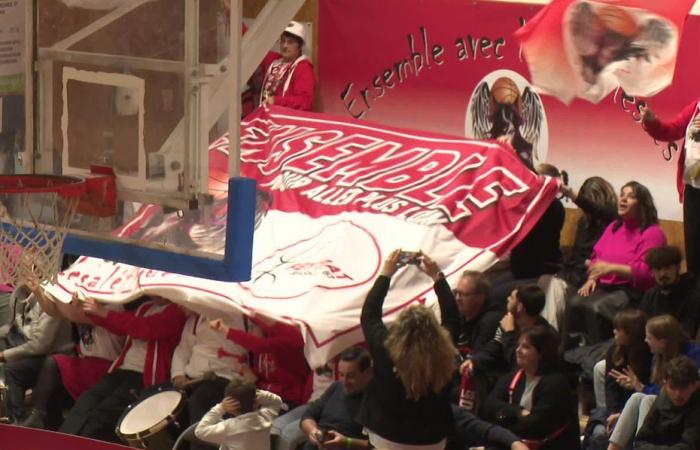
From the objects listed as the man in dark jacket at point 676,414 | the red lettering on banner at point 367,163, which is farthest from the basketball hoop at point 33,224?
the red lettering on banner at point 367,163

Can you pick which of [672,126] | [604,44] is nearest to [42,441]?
[672,126]

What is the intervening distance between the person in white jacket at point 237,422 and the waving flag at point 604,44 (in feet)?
8.95

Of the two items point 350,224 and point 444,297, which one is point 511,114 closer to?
point 350,224

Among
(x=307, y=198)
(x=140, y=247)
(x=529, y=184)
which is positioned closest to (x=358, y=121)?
(x=307, y=198)

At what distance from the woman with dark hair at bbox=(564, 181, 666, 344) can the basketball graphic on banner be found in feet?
3.98

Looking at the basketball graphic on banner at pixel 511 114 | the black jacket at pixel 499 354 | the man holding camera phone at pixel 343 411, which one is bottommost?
the man holding camera phone at pixel 343 411

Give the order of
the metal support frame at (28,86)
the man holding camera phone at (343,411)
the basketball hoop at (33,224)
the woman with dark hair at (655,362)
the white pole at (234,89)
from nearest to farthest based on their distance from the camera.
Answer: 1. the white pole at (234,89)
2. the basketball hoop at (33,224)
3. the metal support frame at (28,86)
4. the woman with dark hair at (655,362)
5. the man holding camera phone at (343,411)

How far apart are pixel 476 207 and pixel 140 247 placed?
321cm

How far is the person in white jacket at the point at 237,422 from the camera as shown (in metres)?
8.52

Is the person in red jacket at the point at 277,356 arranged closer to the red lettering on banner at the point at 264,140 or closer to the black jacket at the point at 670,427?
the red lettering on banner at the point at 264,140

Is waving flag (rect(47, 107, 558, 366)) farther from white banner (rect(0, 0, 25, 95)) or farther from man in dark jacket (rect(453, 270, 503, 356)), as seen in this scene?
white banner (rect(0, 0, 25, 95))

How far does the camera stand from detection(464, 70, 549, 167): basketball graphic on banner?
1027cm

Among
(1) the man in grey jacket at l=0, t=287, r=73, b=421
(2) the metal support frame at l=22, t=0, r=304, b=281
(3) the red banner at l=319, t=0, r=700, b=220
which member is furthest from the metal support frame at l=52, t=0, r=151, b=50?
(1) the man in grey jacket at l=0, t=287, r=73, b=421

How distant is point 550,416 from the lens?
26.0ft
